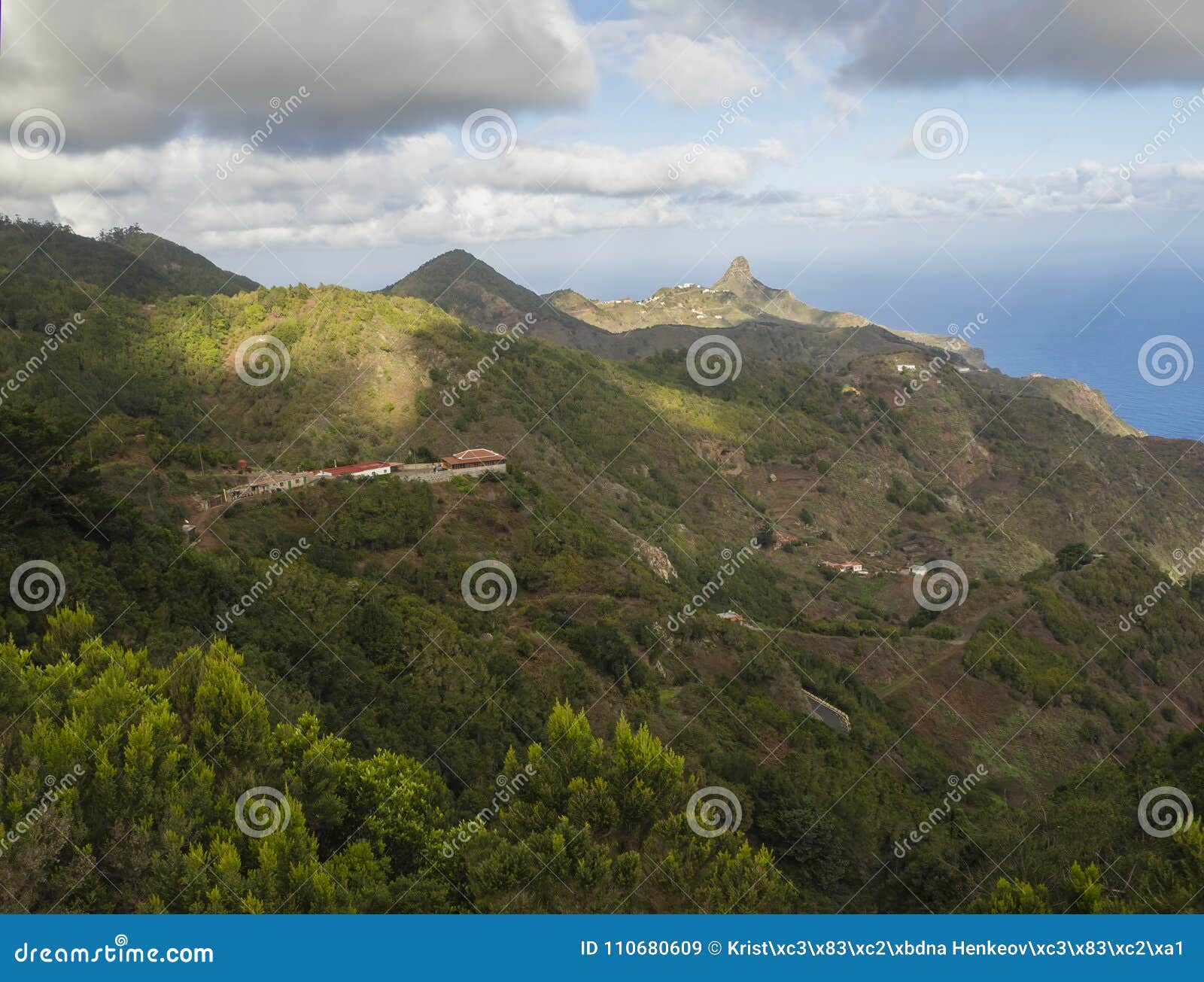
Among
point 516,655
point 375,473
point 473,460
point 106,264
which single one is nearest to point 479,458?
point 473,460

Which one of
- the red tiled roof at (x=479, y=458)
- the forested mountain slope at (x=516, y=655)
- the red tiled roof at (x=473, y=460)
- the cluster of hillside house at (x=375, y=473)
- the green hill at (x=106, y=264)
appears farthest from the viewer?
the green hill at (x=106, y=264)

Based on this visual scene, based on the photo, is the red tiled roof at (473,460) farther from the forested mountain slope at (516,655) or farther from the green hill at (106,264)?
the green hill at (106,264)

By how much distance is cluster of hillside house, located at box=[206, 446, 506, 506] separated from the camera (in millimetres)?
37719

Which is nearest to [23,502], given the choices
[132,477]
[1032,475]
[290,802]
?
[132,477]

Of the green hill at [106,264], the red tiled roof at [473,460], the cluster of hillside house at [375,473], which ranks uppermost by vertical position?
the red tiled roof at [473,460]

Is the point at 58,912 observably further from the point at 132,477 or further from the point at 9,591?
the point at 132,477

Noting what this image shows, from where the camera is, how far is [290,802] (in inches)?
484

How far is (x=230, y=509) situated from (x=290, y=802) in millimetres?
26107

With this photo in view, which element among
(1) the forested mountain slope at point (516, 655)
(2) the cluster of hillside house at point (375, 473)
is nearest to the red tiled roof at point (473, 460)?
(2) the cluster of hillside house at point (375, 473)

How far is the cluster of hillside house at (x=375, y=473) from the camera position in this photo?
37.7 m

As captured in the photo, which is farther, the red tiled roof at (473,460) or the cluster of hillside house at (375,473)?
the red tiled roof at (473,460)

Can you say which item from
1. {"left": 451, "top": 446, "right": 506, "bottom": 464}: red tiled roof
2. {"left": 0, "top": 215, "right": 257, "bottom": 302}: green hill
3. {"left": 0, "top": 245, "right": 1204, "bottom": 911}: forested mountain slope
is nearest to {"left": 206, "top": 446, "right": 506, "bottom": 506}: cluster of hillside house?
{"left": 451, "top": 446, "right": 506, "bottom": 464}: red tiled roof

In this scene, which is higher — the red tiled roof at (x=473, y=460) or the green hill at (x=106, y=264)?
the red tiled roof at (x=473, y=460)

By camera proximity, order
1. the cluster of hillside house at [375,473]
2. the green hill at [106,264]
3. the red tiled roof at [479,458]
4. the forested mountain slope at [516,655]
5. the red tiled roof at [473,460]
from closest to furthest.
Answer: the forested mountain slope at [516,655] → the cluster of hillside house at [375,473] → the red tiled roof at [473,460] → the red tiled roof at [479,458] → the green hill at [106,264]
